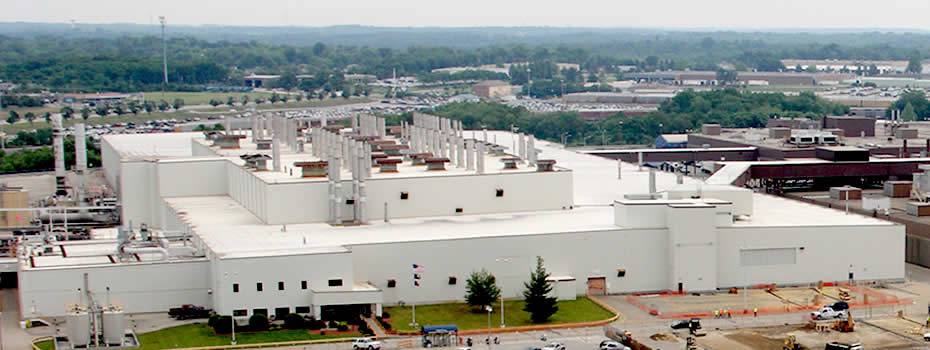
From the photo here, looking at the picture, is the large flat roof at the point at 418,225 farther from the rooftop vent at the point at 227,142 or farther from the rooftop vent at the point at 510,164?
the rooftop vent at the point at 227,142

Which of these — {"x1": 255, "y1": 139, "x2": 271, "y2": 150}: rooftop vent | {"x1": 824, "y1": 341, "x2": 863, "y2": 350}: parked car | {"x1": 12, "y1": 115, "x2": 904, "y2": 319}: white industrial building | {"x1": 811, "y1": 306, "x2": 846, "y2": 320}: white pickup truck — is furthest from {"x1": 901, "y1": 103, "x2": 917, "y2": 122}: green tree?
{"x1": 824, "y1": 341, "x2": 863, "y2": 350}: parked car

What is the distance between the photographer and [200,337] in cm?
4175

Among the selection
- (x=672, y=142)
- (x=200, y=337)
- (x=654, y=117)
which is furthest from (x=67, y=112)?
(x=200, y=337)

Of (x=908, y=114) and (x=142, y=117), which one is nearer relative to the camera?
(x=908, y=114)

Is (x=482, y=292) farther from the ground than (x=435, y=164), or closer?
closer

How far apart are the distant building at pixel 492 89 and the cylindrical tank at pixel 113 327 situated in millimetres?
132428

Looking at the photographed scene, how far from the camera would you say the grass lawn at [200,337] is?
41.0m

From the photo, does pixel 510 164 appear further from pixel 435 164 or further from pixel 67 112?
pixel 67 112

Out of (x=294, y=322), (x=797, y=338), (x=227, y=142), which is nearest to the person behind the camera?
(x=797, y=338)

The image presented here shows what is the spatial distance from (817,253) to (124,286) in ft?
61.4

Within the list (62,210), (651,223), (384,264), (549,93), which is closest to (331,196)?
(384,264)

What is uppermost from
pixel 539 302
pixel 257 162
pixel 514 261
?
pixel 257 162

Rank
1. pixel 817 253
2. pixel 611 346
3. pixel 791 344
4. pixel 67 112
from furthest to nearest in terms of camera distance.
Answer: pixel 67 112
pixel 817 253
pixel 611 346
pixel 791 344

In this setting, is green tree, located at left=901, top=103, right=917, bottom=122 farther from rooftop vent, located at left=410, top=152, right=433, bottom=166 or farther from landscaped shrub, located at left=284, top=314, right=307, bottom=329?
landscaped shrub, located at left=284, top=314, right=307, bottom=329
